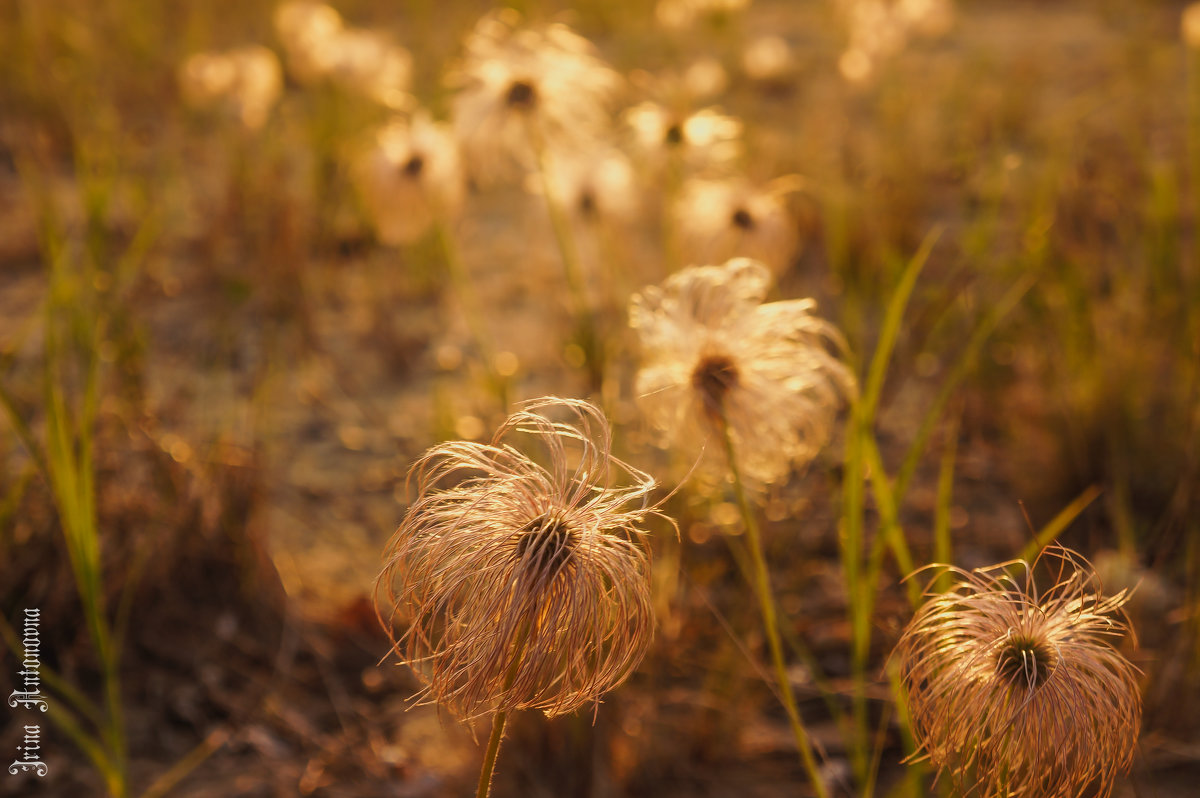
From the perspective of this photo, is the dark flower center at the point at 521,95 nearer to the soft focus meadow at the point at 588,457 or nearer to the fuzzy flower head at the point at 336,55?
the soft focus meadow at the point at 588,457

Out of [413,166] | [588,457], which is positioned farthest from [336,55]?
[588,457]

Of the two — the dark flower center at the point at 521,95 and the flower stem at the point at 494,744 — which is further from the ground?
the dark flower center at the point at 521,95

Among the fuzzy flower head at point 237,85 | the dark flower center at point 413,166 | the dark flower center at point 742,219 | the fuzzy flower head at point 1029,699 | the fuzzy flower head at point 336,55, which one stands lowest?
the fuzzy flower head at point 1029,699

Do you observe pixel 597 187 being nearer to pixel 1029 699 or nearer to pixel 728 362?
pixel 728 362

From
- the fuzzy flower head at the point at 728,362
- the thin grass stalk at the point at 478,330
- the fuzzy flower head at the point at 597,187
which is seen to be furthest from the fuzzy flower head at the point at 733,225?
the fuzzy flower head at the point at 728,362

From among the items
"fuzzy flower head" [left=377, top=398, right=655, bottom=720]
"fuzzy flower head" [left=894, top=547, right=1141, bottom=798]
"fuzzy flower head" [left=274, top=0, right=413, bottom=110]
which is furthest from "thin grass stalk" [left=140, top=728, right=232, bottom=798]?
"fuzzy flower head" [left=274, top=0, right=413, bottom=110]

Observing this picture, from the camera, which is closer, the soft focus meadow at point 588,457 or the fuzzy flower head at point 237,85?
the soft focus meadow at point 588,457
